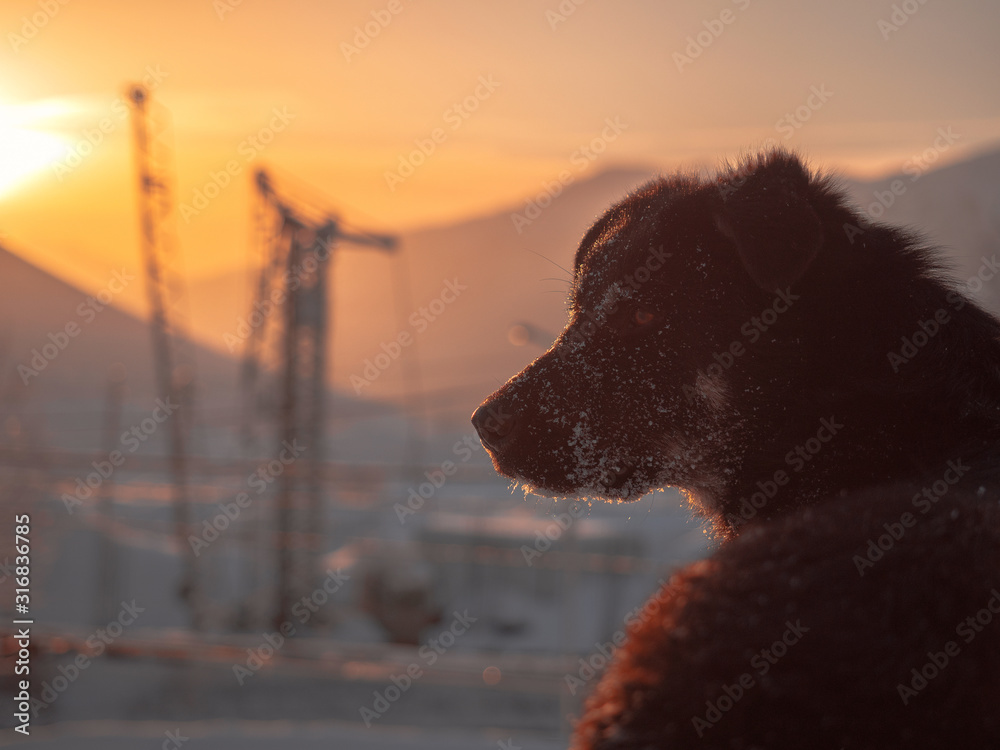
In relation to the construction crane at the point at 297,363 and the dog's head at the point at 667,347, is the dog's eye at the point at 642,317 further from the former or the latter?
the construction crane at the point at 297,363

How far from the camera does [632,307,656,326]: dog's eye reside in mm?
2281

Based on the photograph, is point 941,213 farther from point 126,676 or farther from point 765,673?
point 126,676

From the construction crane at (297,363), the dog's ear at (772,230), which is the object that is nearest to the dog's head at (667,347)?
the dog's ear at (772,230)

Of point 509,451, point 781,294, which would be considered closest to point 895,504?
point 781,294

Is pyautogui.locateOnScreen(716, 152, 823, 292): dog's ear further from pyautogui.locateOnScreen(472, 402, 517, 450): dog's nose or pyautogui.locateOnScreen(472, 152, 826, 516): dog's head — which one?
pyautogui.locateOnScreen(472, 402, 517, 450): dog's nose

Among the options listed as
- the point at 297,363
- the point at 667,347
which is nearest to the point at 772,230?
the point at 667,347

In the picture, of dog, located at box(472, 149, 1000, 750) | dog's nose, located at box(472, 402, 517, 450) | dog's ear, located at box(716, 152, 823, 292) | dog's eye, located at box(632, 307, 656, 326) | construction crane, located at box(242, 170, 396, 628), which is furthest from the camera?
construction crane, located at box(242, 170, 396, 628)

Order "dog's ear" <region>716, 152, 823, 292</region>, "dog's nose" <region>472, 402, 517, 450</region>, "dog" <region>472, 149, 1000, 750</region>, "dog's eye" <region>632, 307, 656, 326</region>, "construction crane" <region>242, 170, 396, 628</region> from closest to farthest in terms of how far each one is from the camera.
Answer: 1. "dog" <region>472, 149, 1000, 750</region>
2. "dog's ear" <region>716, 152, 823, 292</region>
3. "dog's eye" <region>632, 307, 656, 326</region>
4. "dog's nose" <region>472, 402, 517, 450</region>
5. "construction crane" <region>242, 170, 396, 628</region>

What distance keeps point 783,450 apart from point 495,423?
2.75ft

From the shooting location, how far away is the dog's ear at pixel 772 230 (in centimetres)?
199

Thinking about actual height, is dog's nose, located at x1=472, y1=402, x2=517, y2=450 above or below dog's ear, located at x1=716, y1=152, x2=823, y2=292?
below

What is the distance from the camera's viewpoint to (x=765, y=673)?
3.08 ft

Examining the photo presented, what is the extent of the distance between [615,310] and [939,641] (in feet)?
4.97

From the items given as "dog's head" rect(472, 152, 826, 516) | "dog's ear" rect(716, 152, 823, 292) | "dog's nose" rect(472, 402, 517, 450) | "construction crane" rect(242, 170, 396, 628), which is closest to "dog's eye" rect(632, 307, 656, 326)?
"dog's head" rect(472, 152, 826, 516)
